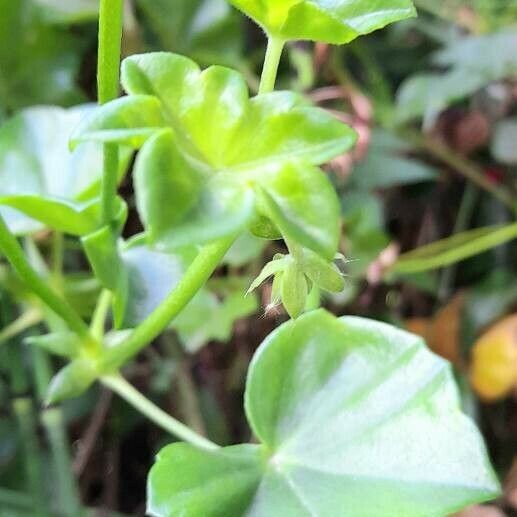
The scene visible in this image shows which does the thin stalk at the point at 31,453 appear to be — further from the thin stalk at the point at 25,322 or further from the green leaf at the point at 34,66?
the green leaf at the point at 34,66

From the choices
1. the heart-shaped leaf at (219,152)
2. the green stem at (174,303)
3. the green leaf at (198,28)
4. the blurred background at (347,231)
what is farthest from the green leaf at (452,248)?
the heart-shaped leaf at (219,152)

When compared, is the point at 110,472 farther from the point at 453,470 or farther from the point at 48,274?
the point at 453,470

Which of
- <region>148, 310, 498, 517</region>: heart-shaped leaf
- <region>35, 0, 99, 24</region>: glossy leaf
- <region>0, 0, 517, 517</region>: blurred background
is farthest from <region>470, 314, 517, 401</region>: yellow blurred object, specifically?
<region>35, 0, 99, 24</region>: glossy leaf

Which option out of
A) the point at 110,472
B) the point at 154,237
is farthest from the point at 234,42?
the point at 154,237

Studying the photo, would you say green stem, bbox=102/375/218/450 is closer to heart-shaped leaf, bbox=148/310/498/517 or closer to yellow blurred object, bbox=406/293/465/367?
heart-shaped leaf, bbox=148/310/498/517

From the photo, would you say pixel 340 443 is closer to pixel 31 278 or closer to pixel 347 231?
pixel 31 278
